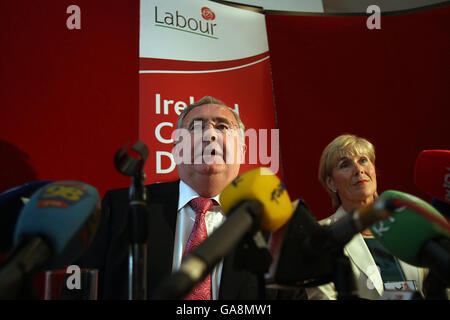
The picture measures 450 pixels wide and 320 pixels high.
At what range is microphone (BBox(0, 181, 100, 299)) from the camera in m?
0.60

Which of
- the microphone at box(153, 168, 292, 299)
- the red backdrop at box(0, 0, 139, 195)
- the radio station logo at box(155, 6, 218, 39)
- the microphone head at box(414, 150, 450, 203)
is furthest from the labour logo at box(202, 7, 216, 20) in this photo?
the microphone at box(153, 168, 292, 299)

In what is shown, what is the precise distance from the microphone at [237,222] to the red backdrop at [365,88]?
1.95 meters

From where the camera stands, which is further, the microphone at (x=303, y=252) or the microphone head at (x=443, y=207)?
the microphone head at (x=443, y=207)

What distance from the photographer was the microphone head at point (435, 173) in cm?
130

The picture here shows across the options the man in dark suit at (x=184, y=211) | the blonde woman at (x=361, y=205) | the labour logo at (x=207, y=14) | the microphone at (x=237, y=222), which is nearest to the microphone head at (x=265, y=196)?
the microphone at (x=237, y=222)

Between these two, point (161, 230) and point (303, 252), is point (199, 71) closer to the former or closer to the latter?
point (161, 230)

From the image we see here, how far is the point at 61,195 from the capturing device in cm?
75

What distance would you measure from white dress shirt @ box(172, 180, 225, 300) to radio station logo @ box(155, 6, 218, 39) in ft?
3.22

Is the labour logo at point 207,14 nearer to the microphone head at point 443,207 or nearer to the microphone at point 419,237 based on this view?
the microphone head at point 443,207

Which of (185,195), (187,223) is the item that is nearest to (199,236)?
(187,223)

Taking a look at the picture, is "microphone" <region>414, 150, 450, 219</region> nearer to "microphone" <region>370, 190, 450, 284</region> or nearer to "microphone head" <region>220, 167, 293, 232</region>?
"microphone" <region>370, 190, 450, 284</region>

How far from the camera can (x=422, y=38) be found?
114 inches

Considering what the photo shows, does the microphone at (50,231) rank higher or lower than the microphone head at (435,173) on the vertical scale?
lower
